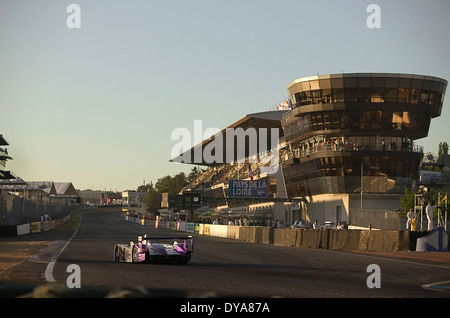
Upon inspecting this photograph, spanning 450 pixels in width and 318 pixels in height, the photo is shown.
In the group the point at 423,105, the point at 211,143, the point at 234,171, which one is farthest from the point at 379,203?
the point at 211,143

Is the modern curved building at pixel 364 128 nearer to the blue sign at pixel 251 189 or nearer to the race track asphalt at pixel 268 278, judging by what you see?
the blue sign at pixel 251 189

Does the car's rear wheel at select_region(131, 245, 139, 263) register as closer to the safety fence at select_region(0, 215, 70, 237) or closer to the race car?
the race car

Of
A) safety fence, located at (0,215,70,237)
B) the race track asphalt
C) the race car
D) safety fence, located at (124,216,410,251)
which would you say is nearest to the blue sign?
safety fence, located at (0,215,70,237)

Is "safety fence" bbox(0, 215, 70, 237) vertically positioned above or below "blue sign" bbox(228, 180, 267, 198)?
below

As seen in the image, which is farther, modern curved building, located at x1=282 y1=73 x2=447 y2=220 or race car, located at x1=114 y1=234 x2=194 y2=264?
modern curved building, located at x1=282 y1=73 x2=447 y2=220

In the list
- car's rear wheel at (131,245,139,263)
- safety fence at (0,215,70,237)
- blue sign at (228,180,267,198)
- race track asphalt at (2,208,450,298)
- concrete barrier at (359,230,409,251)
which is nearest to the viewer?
race track asphalt at (2,208,450,298)

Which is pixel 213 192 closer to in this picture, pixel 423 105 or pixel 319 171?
pixel 319 171

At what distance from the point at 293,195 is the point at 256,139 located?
36088 mm

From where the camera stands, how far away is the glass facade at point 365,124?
2933 inches

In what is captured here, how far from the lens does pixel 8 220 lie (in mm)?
51875

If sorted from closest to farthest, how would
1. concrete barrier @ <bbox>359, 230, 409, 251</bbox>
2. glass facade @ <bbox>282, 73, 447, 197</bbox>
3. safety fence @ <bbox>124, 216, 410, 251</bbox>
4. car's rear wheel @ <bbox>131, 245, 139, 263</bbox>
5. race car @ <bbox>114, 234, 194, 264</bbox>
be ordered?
race car @ <bbox>114, 234, 194, 264</bbox> < car's rear wheel @ <bbox>131, 245, 139, 263</bbox> < concrete barrier @ <bbox>359, 230, 409, 251</bbox> < safety fence @ <bbox>124, 216, 410, 251</bbox> < glass facade @ <bbox>282, 73, 447, 197</bbox>

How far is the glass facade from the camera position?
7450 cm

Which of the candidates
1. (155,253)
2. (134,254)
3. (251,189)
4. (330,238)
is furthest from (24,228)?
(155,253)

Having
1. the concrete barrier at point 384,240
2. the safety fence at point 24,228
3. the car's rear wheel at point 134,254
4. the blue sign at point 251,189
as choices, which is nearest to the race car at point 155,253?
the car's rear wheel at point 134,254
